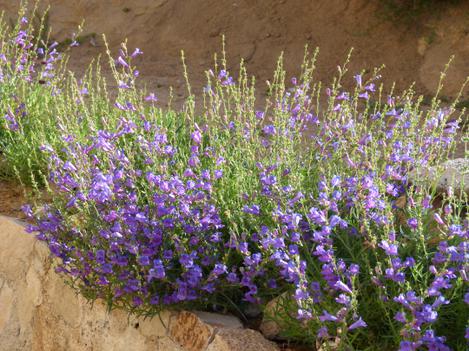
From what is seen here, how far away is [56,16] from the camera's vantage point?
9258mm

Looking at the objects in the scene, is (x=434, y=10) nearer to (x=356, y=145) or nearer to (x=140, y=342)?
(x=356, y=145)

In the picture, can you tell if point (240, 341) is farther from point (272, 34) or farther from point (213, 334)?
point (272, 34)

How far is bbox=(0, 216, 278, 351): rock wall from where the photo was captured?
9.37 feet

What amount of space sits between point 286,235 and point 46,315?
1664 millimetres

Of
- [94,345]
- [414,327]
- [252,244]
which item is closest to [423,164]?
[252,244]

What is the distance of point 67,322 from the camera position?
368 centimetres

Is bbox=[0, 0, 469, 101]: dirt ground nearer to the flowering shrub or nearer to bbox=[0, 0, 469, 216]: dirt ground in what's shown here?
bbox=[0, 0, 469, 216]: dirt ground

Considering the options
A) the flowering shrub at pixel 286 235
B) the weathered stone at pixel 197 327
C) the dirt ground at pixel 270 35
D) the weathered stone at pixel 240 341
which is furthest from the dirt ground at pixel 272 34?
the weathered stone at pixel 240 341

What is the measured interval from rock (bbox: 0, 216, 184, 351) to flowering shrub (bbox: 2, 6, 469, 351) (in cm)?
13

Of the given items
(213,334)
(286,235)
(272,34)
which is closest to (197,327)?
(213,334)

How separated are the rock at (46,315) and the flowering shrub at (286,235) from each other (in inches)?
5.0

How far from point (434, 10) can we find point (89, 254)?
518 centimetres

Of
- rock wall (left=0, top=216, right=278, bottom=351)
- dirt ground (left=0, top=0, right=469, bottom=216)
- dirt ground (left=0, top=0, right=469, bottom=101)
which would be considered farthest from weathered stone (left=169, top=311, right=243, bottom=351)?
dirt ground (left=0, top=0, right=469, bottom=101)

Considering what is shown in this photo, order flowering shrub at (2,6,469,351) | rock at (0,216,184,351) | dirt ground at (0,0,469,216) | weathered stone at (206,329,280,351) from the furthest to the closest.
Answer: dirt ground at (0,0,469,216), rock at (0,216,184,351), weathered stone at (206,329,280,351), flowering shrub at (2,6,469,351)
